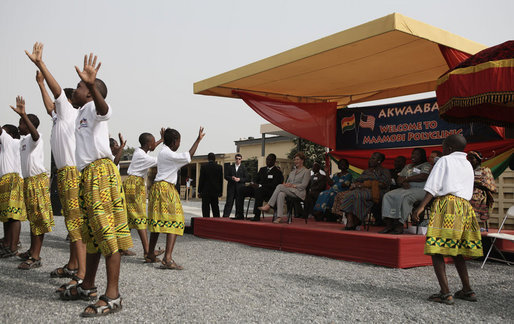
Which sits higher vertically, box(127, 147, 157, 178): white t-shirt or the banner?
the banner

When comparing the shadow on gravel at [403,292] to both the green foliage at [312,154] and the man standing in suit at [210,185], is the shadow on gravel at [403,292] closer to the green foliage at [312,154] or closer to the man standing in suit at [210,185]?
the man standing in suit at [210,185]

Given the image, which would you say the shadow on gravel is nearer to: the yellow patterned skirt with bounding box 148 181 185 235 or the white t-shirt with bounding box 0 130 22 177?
the yellow patterned skirt with bounding box 148 181 185 235

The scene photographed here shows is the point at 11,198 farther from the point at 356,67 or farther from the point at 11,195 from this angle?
the point at 356,67

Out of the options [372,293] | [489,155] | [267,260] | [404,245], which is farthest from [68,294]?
[489,155]

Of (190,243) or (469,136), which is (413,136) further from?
(190,243)

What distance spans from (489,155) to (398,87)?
2413 millimetres

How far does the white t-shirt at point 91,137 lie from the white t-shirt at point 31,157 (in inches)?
77.2

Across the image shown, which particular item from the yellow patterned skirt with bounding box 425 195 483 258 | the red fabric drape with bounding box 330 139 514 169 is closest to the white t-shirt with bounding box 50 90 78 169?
the yellow patterned skirt with bounding box 425 195 483 258

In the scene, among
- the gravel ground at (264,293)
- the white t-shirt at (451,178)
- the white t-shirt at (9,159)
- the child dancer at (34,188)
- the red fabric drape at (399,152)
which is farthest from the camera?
the red fabric drape at (399,152)

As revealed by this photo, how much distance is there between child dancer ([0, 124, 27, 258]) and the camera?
5480mm

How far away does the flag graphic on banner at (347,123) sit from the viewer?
384 inches

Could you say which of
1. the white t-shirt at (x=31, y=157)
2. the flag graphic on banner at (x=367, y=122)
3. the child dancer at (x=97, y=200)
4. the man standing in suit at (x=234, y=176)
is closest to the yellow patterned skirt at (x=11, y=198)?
the white t-shirt at (x=31, y=157)

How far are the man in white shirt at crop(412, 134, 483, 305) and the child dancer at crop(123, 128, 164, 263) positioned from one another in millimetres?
3436

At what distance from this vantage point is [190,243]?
7.59m
